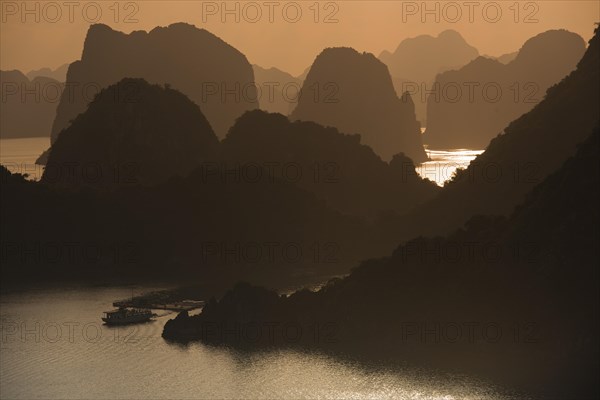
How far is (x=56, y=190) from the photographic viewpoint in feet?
535

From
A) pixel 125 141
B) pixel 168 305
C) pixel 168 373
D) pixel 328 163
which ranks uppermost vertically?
pixel 125 141

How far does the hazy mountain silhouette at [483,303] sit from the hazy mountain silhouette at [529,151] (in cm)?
2231

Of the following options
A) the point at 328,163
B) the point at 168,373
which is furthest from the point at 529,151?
the point at 328,163

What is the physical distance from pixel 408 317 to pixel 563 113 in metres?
38.6

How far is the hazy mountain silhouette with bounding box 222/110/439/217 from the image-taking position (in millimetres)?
174750

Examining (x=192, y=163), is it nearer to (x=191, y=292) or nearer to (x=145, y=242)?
Result: (x=145, y=242)

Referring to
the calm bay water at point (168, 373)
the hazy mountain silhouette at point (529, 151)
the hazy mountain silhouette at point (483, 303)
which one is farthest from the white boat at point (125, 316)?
the hazy mountain silhouette at point (529, 151)

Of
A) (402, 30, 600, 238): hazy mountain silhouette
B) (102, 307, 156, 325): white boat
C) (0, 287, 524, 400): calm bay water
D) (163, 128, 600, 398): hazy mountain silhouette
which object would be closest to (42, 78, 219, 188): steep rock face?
(402, 30, 600, 238): hazy mountain silhouette

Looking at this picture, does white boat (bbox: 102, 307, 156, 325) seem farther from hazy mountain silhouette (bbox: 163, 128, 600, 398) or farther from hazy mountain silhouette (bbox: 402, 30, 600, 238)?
hazy mountain silhouette (bbox: 402, 30, 600, 238)

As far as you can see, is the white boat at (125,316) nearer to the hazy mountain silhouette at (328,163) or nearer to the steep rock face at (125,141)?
the hazy mountain silhouette at (328,163)

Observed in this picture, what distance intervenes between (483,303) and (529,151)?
122 ft

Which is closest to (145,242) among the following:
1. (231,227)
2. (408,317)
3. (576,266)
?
(231,227)

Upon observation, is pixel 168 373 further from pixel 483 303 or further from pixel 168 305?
pixel 168 305

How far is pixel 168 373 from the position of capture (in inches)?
3300
